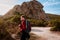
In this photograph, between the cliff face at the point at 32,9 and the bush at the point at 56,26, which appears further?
the cliff face at the point at 32,9

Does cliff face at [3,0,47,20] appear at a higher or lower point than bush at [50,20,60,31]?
higher

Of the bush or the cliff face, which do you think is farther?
the cliff face

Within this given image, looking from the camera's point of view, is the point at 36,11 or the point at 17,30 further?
the point at 36,11

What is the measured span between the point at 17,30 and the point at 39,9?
15.5m

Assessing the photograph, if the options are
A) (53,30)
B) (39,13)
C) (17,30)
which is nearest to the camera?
(17,30)

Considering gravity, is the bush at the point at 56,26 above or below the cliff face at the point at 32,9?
below

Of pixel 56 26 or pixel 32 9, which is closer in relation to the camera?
pixel 56 26

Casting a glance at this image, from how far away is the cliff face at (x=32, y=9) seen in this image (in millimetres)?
27031

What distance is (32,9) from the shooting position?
27.6m

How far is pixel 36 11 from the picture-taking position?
27578 mm

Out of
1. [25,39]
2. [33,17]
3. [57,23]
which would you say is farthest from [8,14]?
[25,39]

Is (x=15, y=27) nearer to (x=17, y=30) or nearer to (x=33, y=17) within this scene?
(x=17, y=30)

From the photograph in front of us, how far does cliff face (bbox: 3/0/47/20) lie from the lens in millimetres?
27031

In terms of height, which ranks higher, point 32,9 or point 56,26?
point 32,9
